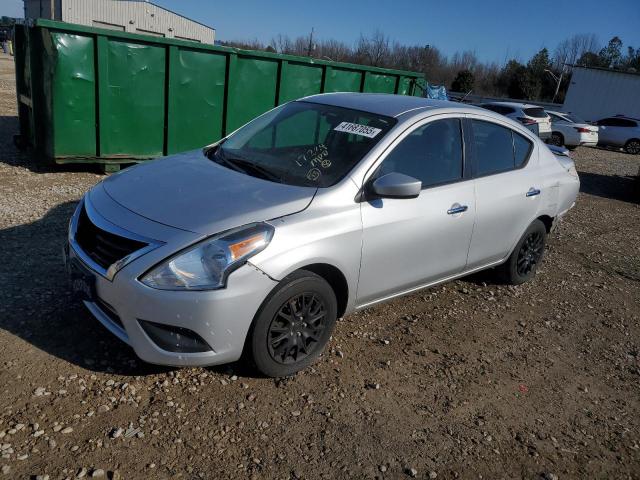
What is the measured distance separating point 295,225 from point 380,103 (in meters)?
1.62

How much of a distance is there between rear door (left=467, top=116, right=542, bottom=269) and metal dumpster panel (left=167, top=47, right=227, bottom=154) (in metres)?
5.23

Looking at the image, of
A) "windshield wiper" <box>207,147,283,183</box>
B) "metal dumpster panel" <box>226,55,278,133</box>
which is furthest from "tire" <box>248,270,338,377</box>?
"metal dumpster panel" <box>226,55,278,133</box>

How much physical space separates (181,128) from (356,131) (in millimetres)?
5256

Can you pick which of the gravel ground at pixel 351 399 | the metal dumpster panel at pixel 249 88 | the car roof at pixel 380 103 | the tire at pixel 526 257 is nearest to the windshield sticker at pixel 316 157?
the car roof at pixel 380 103

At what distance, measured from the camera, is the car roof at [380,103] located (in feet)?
13.5

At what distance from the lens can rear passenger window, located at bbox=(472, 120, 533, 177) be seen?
4.48 meters

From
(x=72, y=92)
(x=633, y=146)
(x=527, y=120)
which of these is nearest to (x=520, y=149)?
(x=72, y=92)

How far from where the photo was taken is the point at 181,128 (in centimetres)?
848

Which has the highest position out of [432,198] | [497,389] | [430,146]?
[430,146]

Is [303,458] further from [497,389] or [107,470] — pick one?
[497,389]

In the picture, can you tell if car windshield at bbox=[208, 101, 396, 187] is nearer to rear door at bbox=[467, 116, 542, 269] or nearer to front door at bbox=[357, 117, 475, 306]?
front door at bbox=[357, 117, 475, 306]

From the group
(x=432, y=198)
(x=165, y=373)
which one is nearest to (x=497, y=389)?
(x=432, y=198)

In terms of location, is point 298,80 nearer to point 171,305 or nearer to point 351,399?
point 351,399

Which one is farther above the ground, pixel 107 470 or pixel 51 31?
pixel 51 31
